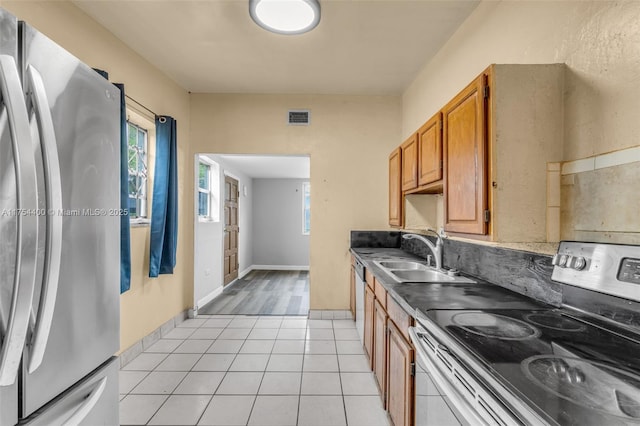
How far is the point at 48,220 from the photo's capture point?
0.81 m

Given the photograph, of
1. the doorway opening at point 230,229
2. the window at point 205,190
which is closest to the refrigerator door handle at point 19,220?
the window at point 205,190

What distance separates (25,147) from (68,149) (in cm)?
22

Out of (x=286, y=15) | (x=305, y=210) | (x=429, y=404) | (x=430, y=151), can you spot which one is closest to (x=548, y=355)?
(x=429, y=404)

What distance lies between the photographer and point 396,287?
5.42 feet

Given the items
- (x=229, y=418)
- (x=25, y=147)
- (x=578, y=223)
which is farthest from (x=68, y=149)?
(x=578, y=223)

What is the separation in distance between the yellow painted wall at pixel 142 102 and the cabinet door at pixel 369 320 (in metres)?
2.03

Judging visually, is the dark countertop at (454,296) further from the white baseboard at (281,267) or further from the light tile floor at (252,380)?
the white baseboard at (281,267)

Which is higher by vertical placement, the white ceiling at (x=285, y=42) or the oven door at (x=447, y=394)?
the white ceiling at (x=285, y=42)

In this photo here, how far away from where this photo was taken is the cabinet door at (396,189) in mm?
2744

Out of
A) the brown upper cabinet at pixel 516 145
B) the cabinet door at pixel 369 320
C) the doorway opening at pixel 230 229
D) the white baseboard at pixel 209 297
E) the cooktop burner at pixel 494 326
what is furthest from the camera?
the doorway opening at pixel 230 229

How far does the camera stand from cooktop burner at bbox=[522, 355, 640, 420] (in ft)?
2.07

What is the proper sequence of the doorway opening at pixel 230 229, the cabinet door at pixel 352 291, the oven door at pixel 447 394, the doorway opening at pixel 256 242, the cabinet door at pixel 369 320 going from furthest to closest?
the doorway opening at pixel 230 229 < the doorway opening at pixel 256 242 < the cabinet door at pixel 352 291 < the cabinet door at pixel 369 320 < the oven door at pixel 447 394

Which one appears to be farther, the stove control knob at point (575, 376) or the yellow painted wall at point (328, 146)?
the yellow painted wall at point (328, 146)

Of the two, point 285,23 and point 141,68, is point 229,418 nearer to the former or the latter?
point 285,23
